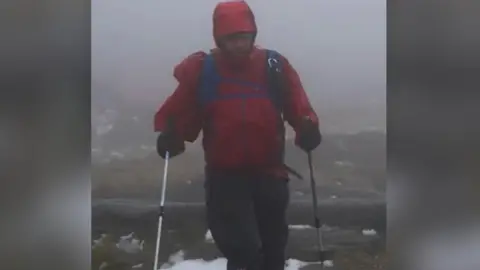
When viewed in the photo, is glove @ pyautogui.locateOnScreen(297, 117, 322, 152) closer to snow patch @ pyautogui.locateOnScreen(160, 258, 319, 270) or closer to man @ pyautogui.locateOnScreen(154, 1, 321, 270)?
man @ pyautogui.locateOnScreen(154, 1, 321, 270)

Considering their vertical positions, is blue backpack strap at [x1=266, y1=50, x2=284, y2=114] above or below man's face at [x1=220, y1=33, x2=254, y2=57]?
below

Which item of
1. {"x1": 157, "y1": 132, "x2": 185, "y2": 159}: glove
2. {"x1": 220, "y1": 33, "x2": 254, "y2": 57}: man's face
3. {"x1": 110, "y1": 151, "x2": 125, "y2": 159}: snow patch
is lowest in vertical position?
{"x1": 110, "y1": 151, "x2": 125, "y2": 159}: snow patch

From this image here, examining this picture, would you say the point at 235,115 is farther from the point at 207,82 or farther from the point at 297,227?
the point at 297,227

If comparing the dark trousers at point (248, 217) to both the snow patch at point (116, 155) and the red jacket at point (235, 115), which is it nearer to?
the red jacket at point (235, 115)

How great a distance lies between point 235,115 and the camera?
7.04 feet

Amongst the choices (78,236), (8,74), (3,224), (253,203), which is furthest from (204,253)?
(8,74)

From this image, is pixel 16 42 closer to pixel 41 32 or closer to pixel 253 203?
pixel 41 32

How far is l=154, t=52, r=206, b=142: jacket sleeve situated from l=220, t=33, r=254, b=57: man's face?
4.1 inches

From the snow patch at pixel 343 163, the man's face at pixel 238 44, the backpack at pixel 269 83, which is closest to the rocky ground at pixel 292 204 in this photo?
the snow patch at pixel 343 163

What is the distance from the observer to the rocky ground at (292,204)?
216 cm

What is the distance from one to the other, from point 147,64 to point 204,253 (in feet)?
2.07

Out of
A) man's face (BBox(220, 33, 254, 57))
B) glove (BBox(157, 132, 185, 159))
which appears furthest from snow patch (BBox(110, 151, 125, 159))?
man's face (BBox(220, 33, 254, 57))

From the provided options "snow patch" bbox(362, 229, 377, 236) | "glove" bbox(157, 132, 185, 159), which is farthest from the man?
"snow patch" bbox(362, 229, 377, 236)

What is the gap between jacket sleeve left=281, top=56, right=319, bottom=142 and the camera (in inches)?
85.9
